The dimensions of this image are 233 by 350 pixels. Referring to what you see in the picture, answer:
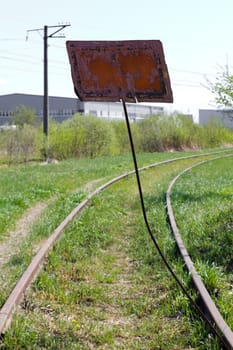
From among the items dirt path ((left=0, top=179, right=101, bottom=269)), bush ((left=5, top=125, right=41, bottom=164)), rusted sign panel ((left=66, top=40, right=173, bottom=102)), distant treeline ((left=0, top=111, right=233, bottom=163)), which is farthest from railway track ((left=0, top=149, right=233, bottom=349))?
distant treeline ((left=0, top=111, right=233, bottom=163))

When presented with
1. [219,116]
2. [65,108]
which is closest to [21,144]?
[219,116]

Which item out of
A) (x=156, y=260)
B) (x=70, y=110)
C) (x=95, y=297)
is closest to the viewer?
(x=95, y=297)

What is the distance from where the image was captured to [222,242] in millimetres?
7324

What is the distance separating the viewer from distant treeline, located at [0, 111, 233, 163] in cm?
3259

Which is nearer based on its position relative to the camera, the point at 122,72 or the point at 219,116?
the point at 122,72

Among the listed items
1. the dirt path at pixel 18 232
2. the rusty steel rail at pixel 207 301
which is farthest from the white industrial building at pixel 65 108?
the rusty steel rail at pixel 207 301

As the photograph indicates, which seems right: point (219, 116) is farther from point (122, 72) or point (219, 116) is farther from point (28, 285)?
point (122, 72)

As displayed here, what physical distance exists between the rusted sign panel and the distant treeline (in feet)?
92.3

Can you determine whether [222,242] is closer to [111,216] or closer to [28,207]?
[111,216]

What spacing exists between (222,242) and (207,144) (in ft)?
150

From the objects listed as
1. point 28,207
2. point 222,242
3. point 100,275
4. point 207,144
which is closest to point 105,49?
point 100,275

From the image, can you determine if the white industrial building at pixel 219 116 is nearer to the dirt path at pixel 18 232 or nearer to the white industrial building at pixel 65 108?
the white industrial building at pixel 65 108

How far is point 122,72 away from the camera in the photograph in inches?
173

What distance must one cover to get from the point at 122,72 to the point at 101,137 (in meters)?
33.8
